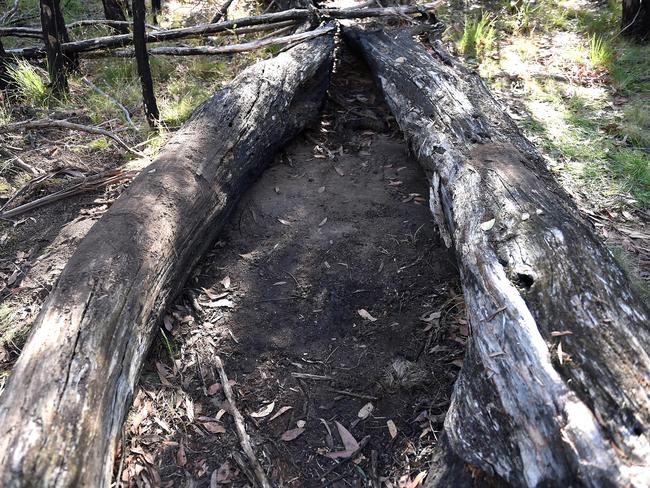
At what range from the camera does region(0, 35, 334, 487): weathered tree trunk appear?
2109mm

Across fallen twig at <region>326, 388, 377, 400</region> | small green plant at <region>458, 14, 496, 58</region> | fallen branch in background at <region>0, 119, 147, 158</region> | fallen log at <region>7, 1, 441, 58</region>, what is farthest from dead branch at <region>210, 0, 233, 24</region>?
fallen twig at <region>326, 388, 377, 400</region>

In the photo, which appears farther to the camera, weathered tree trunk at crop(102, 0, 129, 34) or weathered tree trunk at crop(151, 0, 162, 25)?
weathered tree trunk at crop(151, 0, 162, 25)

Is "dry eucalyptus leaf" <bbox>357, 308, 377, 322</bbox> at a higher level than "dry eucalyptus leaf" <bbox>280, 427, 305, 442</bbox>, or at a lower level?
higher

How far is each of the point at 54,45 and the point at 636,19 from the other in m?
5.82

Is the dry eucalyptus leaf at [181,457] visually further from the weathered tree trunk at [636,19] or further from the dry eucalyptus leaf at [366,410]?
the weathered tree trunk at [636,19]

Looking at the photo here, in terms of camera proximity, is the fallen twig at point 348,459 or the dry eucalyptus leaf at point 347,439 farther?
the dry eucalyptus leaf at point 347,439

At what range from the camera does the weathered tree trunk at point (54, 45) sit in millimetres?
5047

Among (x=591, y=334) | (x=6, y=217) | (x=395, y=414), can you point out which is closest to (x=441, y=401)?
(x=395, y=414)

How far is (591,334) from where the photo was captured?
2201 mm

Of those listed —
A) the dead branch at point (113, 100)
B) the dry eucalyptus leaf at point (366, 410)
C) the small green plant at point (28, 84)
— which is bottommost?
the dry eucalyptus leaf at point (366, 410)

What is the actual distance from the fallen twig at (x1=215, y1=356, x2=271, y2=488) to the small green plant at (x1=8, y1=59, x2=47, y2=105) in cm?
355

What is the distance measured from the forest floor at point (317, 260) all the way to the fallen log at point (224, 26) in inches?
10.5

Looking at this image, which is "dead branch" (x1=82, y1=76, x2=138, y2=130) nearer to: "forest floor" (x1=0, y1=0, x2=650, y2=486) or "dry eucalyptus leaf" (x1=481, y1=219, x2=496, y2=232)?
"forest floor" (x1=0, y1=0, x2=650, y2=486)

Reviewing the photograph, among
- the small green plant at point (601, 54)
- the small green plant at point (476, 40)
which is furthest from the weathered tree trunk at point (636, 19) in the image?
the small green plant at point (476, 40)
